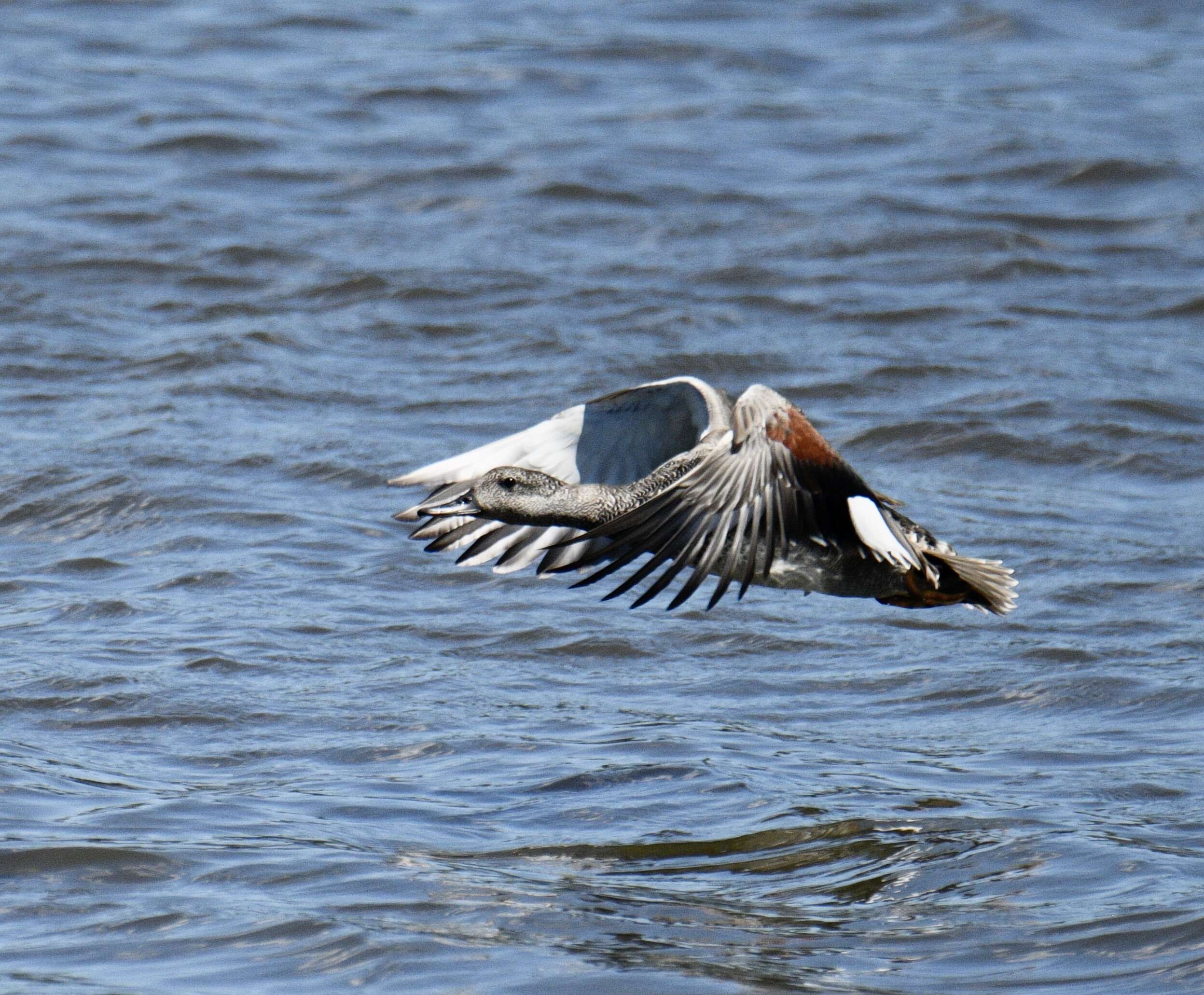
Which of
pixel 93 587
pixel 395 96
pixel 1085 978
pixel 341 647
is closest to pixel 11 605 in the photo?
pixel 93 587

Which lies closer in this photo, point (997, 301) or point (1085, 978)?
point (1085, 978)

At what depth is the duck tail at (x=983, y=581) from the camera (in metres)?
6.15

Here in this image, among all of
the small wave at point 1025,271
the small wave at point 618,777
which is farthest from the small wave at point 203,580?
the small wave at point 1025,271

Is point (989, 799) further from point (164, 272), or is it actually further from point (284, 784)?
point (164, 272)

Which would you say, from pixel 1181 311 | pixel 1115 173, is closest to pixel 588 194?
pixel 1115 173

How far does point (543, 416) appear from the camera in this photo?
31.0 feet

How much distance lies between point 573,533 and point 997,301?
589 cm

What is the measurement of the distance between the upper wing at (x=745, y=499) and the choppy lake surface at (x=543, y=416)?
0.86m

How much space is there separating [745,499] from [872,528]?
18.8 inches

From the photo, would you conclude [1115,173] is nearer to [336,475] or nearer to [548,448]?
[336,475]

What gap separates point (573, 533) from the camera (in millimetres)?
6180

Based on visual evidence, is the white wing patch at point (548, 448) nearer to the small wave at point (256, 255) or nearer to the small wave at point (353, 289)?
the small wave at point (353, 289)

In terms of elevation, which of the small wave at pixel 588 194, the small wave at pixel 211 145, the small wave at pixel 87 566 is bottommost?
the small wave at pixel 87 566

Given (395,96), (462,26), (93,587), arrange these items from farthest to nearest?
1. (462,26)
2. (395,96)
3. (93,587)
